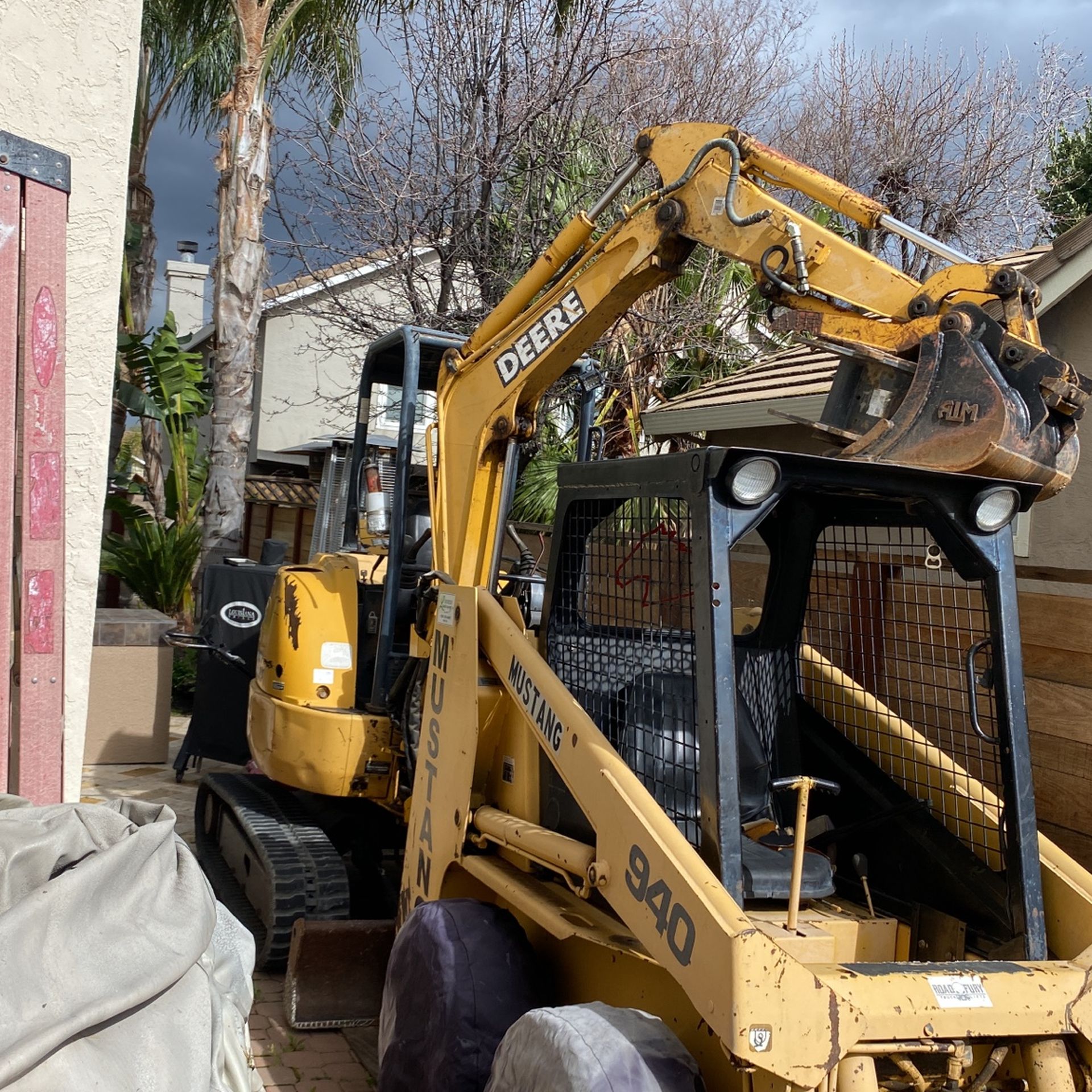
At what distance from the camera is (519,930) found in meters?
3.74

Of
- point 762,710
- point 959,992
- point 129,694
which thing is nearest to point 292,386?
point 129,694

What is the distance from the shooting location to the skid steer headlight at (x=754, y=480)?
3023 millimetres

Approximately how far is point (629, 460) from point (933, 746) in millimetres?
1510

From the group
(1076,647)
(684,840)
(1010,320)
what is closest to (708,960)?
(684,840)

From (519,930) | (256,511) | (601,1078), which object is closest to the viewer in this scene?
(601,1078)

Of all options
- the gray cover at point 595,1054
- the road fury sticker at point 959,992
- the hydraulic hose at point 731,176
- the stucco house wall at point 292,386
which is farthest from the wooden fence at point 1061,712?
the stucco house wall at point 292,386

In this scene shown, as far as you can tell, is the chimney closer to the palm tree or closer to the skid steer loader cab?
the palm tree

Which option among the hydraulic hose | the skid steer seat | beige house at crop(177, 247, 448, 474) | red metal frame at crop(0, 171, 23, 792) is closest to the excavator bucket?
the skid steer seat

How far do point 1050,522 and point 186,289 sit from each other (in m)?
23.1

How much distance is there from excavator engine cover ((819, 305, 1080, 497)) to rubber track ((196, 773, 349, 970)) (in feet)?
10.4

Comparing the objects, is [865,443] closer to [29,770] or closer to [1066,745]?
[1066,745]

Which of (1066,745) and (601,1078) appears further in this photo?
(1066,745)

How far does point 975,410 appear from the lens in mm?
3445

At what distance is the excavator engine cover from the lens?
134 inches
